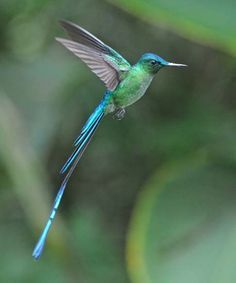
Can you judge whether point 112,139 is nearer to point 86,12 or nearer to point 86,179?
point 86,179

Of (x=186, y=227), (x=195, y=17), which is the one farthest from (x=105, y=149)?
(x=195, y=17)

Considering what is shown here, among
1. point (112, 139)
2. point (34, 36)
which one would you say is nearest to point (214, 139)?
point (112, 139)

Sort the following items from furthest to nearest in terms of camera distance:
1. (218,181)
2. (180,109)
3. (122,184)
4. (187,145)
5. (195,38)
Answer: (122,184), (180,109), (187,145), (218,181), (195,38)

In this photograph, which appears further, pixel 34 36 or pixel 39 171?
pixel 34 36

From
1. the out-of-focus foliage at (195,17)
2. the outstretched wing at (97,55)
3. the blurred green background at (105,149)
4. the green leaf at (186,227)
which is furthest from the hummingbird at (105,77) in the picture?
the blurred green background at (105,149)

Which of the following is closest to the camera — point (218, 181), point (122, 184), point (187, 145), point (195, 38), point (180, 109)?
point (195, 38)

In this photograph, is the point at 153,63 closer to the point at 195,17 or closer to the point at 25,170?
the point at 195,17
